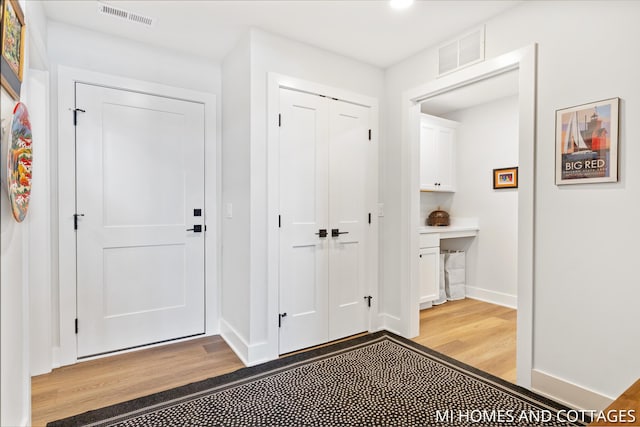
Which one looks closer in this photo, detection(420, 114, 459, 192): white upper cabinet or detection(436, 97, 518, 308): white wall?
detection(436, 97, 518, 308): white wall

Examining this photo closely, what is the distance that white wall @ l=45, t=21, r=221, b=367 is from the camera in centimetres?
255

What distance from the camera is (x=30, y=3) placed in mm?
1938

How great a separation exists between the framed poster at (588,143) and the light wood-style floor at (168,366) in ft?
4.68

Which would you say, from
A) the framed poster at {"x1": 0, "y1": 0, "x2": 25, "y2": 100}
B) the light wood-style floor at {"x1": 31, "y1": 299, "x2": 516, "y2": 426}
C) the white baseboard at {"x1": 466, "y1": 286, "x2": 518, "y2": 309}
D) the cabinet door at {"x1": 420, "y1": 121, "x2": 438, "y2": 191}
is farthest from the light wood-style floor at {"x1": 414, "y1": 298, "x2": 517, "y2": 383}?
the framed poster at {"x1": 0, "y1": 0, "x2": 25, "y2": 100}

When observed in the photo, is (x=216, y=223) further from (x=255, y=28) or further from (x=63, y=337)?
(x=255, y=28)

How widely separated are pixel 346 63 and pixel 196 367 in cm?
281

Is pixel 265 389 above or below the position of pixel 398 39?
below

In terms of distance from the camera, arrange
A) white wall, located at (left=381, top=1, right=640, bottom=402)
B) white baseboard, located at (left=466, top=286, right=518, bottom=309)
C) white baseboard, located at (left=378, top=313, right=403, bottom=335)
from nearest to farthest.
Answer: white wall, located at (left=381, top=1, right=640, bottom=402) < white baseboard, located at (left=378, top=313, right=403, bottom=335) < white baseboard, located at (left=466, top=286, right=518, bottom=309)

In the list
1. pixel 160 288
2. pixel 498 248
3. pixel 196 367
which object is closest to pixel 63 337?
pixel 160 288

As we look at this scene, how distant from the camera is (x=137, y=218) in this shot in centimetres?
288

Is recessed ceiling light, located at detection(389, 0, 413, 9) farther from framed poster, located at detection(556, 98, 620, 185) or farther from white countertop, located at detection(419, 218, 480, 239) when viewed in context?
white countertop, located at detection(419, 218, 480, 239)

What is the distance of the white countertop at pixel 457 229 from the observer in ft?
13.5

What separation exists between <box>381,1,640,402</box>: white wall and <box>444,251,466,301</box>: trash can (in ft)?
7.32

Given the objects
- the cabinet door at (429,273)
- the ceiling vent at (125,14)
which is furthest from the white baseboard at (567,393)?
the ceiling vent at (125,14)
